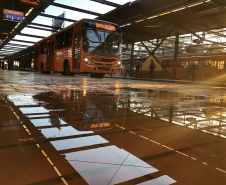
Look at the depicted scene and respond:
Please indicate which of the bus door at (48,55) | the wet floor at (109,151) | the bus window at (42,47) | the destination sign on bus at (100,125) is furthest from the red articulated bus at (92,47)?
the destination sign on bus at (100,125)

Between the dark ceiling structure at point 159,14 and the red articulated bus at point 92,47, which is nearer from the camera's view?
the red articulated bus at point 92,47

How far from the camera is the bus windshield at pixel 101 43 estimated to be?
11672mm

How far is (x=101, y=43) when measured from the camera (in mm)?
11961

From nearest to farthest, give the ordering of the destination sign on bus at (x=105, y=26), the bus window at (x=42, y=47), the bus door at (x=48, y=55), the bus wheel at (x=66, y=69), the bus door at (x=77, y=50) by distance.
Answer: the destination sign on bus at (x=105, y=26)
the bus door at (x=77, y=50)
the bus wheel at (x=66, y=69)
the bus door at (x=48, y=55)
the bus window at (x=42, y=47)

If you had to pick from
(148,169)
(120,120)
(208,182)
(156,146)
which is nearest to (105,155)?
(148,169)

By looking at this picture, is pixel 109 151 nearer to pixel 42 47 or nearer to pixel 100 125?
pixel 100 125

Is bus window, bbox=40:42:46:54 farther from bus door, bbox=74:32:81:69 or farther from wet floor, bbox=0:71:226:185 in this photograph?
wet floor, bbox=0:71:226:185

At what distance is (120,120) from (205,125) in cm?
83

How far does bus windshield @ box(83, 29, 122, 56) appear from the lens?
11.7 m

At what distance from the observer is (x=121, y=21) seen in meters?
16.8

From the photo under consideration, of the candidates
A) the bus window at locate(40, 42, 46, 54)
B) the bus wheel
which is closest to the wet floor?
the bus wheel

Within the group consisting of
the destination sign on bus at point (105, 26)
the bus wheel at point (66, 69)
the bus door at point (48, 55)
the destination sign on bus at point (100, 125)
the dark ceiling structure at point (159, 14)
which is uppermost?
the dark ceiling structure at point (159, 14)

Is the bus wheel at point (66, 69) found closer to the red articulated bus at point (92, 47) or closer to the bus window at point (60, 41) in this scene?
the red articulated bus at point (92, 47)

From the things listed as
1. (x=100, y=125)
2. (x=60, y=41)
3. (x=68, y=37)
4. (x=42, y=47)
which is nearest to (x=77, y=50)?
(x=68, y=37)
